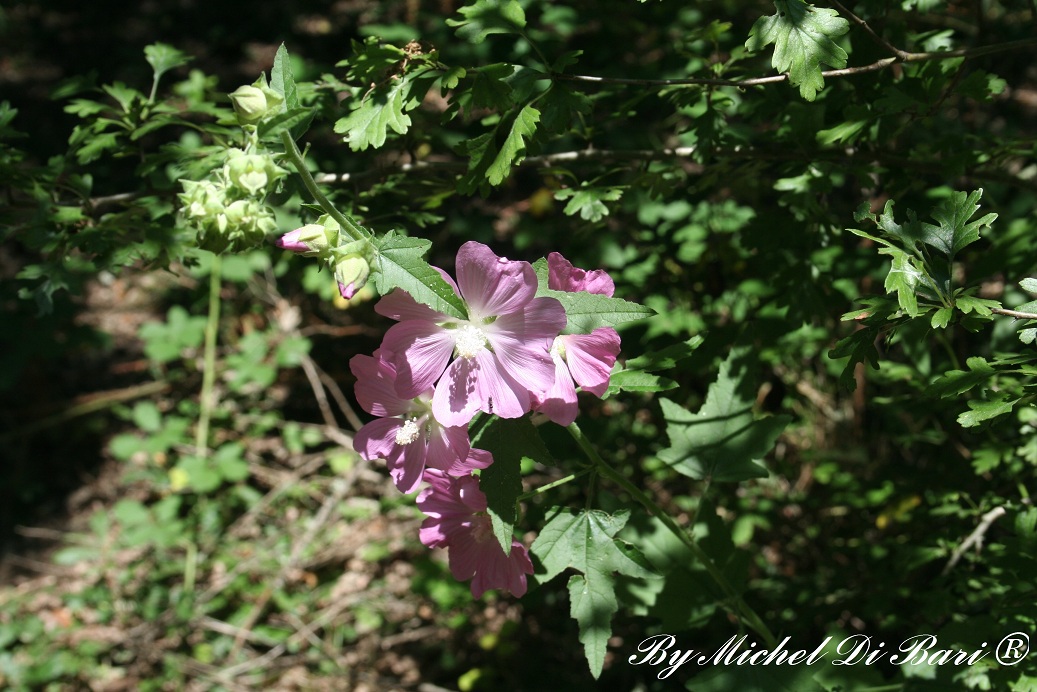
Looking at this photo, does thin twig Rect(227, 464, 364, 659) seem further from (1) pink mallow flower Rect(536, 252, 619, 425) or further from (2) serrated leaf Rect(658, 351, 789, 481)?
(1) pink mallow flower Rect(536, 252, 619, 425)

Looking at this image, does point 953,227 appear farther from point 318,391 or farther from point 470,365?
point 318,391

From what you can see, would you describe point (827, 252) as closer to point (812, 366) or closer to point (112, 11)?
point (812, 366)

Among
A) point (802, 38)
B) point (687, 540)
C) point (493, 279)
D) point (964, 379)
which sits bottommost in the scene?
point (687, 540)

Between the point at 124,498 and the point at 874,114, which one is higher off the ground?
the point at 874,114

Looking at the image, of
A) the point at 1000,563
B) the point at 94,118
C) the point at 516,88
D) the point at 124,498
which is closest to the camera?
the point at 516,88

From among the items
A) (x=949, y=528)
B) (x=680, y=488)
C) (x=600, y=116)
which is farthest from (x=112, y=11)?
(x=949, y=528)

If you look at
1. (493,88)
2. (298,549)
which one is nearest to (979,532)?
(493,88)

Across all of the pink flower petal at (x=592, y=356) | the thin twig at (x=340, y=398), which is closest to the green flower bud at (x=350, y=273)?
the pink flower petal at (x=592, y=356)

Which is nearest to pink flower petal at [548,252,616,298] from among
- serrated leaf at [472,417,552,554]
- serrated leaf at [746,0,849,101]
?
serrated leaf at [472,417,552,554]
